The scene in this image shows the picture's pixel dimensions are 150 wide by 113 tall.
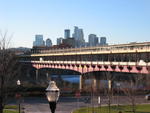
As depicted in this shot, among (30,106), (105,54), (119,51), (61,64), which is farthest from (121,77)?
(30,106)

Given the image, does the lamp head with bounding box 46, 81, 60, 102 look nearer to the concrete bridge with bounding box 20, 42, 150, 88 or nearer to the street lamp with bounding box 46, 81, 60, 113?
the street lamp with bounding box 46, 81, 60, 113

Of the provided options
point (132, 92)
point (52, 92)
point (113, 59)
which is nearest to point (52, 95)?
point (52, 92)

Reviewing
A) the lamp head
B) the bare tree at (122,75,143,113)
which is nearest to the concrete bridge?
the bare tree at (122,75,143,113)

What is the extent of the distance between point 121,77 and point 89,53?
2655cm

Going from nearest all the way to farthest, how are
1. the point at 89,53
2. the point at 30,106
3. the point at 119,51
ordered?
the point at 30,106, the point at 119,51, the point at 89,53

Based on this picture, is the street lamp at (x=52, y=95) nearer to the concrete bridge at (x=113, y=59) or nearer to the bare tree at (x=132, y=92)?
the bare tree at (x=132, y=92)

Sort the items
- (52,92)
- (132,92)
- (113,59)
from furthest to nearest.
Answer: (113,59), (132,92), (52,92)

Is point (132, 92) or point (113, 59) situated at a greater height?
point (113, 59)

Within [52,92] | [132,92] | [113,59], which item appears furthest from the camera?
[113,59]

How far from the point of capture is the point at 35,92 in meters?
61.8

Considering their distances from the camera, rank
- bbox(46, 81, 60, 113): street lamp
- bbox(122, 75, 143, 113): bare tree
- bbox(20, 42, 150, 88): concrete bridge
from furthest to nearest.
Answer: bbox(20, 42, 150, 88): concrete bridge < bbox(122, 75, 143, 113): bare tree < bbox(46, 81, 60, 113): street lamp

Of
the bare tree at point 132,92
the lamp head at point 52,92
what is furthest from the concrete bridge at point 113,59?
the lamp head at point 52,92

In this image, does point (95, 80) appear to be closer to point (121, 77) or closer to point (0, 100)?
point (121, 77)

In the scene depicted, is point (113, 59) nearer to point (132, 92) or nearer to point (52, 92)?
point (132, 92)
